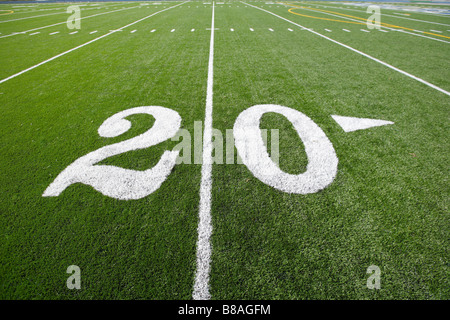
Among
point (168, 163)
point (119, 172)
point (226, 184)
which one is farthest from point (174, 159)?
point (226, 184)

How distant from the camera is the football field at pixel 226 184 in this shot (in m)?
1.81

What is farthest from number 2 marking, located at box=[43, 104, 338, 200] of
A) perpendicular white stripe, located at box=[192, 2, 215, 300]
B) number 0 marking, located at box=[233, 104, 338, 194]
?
perpendicular white stripe, located at box=[192, 2, 215, 300]

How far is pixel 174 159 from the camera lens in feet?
9.62

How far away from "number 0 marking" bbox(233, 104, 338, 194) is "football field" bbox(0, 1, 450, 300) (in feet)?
0.07

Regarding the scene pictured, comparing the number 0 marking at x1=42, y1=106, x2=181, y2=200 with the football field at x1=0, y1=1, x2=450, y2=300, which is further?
the number 0 marking at x1=42, y1=106, x2=181, y2=200

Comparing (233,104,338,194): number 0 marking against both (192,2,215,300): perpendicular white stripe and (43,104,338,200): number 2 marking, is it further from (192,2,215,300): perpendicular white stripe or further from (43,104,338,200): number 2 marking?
(192,2,215,300): perpendicular white stripe

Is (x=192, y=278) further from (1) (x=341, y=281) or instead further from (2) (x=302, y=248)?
(1) (x=341, y=281)

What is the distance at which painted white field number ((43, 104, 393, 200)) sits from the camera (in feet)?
8.37

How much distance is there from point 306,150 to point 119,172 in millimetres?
2407

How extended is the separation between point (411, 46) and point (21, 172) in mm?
11022

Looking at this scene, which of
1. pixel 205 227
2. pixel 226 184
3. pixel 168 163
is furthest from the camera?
pixel 168 163

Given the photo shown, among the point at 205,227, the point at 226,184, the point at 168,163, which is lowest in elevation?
the point at 205,227

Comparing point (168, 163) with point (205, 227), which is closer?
point (205, 227)

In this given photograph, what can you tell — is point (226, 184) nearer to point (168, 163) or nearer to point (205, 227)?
point (205, 227)
